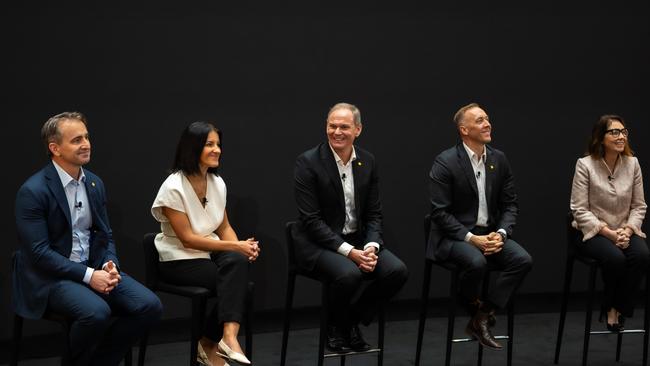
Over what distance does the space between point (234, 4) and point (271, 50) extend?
0.37 m

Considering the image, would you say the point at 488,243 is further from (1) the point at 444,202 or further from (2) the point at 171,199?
(2) the point at 171,199

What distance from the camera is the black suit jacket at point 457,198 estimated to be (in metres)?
5.16

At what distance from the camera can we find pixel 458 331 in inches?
245

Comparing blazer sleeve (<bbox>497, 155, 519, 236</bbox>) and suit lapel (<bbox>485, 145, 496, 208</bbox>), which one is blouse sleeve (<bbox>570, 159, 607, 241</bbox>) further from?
suit lapel (<bbox>485, 145, 496, 208</bbox>)

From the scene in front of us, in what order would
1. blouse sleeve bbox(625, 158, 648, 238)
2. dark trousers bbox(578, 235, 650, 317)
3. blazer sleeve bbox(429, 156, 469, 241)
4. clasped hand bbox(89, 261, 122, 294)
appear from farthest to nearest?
blouse sleeve bbox(625, 158, 648, 238)
dark trousers bbox(578, 235, 650, 317)
blazer sleeve bbox(429, 156, 469, 241)
clasped hand bbox(89, 261, 122, 294)

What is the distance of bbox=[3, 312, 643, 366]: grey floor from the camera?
17.6ft

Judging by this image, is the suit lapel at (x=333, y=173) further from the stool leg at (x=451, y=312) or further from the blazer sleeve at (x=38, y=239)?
the blazer sleeve at (x=38, y=239)

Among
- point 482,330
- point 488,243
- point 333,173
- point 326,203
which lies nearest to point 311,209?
point 326,203

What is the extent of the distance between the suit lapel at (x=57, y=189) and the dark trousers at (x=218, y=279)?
641mm

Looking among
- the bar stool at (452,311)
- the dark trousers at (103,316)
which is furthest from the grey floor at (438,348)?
the dark trousers at (103,316)

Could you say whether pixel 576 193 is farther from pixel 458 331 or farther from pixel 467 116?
pixel 458 331

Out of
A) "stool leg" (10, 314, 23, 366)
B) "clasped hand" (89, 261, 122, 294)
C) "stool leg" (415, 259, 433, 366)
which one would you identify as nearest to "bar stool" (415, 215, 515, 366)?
"stool leg" (415, 259, 433, 366)

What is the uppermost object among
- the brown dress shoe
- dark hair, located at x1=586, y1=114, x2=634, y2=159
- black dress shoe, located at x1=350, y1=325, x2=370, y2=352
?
dark hair, located at x1=586, y1=114, x2=634, y2=159

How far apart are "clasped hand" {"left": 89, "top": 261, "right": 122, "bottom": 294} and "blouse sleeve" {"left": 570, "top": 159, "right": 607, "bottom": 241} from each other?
9.06 feet
